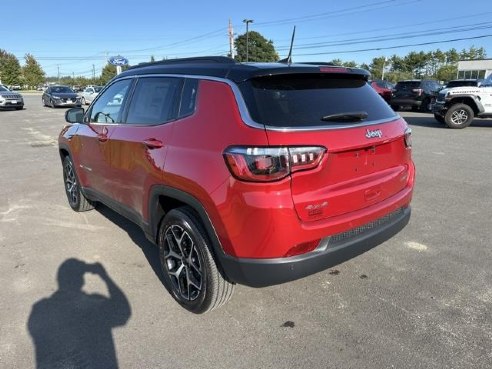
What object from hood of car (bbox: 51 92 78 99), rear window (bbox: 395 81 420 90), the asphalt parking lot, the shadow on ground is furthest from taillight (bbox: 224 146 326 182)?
hood of car (bbox: 51 92 78 99)

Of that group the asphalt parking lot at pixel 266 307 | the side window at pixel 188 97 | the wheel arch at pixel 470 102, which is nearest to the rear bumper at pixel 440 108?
the wheel arch at pixel 470 102

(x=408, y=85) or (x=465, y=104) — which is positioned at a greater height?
(x=408, y=85)

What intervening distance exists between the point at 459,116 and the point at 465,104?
428mm

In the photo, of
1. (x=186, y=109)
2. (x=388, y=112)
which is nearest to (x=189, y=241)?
(x=186, y=109)

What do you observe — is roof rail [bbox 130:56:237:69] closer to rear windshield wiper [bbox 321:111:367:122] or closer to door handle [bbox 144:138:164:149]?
door handle [bbox 144:138:164:149]

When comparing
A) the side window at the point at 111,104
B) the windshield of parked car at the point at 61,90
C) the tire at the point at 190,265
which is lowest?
the tire at the point at 190,265

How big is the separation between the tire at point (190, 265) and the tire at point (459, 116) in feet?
44.2

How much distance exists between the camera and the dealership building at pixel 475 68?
60.8 meters

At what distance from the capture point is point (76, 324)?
Answer: 299 centimetres

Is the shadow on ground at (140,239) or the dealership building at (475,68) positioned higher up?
the dealership building at (475,68)

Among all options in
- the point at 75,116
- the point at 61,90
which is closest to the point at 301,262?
the point at 75,116

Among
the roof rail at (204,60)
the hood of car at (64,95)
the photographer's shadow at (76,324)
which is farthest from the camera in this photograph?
the hood of car at (64,95)

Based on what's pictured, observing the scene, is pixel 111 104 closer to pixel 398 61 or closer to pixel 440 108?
pixel 440 108

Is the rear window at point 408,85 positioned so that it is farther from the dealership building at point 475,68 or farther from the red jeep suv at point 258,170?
the dealership building at point 475,68
